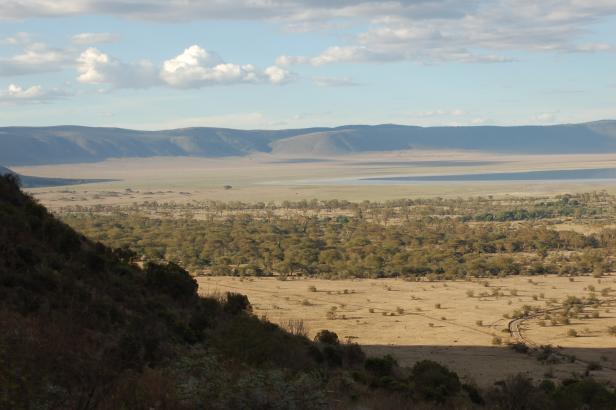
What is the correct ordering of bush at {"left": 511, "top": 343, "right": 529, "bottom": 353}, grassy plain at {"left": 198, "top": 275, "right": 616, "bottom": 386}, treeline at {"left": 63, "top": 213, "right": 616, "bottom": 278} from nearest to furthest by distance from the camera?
grassy plain at {"left": 198, "top": 275, "right": 616, "bottom": 386} < bush at {"left": 511, "top": 343, "right": 529, "bottom": 353} < treeline at {"left": 63, "top": 213, "right": 616, "bottom": 278}

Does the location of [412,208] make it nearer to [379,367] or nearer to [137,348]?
[379,367]

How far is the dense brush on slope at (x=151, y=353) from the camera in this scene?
10.8m

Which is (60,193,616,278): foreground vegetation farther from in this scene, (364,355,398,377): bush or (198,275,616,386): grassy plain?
(364,355,398,377): bush

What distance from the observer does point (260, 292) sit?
49750 mm

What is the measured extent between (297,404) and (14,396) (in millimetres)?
3832

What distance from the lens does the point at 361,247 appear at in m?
74.6

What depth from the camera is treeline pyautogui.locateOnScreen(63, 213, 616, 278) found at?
61.4m

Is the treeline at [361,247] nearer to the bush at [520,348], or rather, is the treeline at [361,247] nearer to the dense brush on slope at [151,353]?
the bush at [520,348]

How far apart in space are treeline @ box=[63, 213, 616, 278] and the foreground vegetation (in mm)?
113

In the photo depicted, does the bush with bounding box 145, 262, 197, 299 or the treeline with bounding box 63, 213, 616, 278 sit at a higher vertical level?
the bush with bounding box 145, 262, 197, 299

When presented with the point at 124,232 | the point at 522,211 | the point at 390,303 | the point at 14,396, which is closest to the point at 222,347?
the point at 14,396

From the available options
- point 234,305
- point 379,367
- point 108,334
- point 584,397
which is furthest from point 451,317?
point 108,334

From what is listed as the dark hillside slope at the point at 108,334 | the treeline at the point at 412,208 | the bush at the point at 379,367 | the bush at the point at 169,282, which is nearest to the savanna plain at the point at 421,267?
the treeline at the point at 412,208

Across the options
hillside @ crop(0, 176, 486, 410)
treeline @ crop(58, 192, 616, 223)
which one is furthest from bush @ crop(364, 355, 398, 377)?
treeline @ crop(58, 192, 616, 223)
